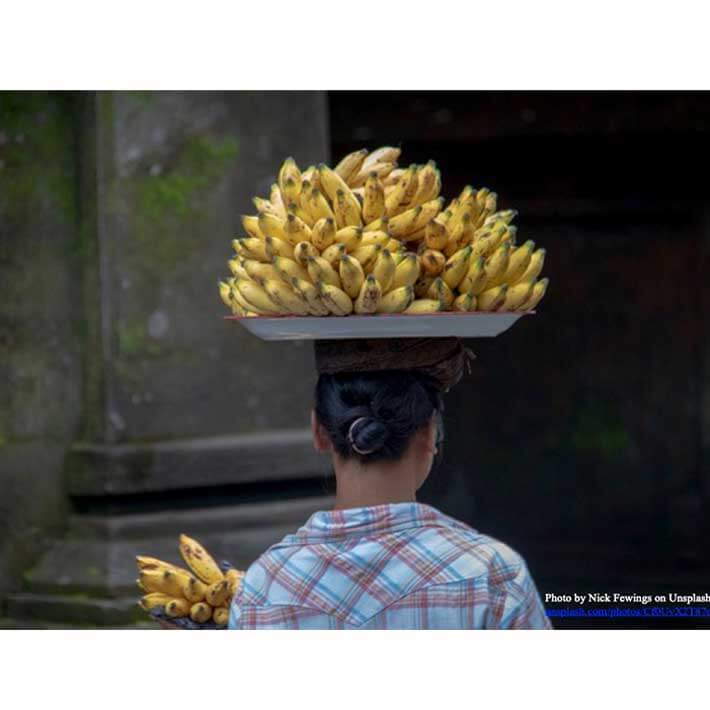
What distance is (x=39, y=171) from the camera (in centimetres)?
549

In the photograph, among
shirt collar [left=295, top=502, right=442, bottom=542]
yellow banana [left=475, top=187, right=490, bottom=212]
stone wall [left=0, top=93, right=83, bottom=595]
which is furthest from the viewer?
stone wall [left=0, top=93, right=83, bottom=595]

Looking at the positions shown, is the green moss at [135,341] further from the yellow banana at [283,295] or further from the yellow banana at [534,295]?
the yellow banana at [534,295]

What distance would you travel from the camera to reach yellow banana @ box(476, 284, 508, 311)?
133 inches

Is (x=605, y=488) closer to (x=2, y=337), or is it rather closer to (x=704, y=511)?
(x=704, y=511)

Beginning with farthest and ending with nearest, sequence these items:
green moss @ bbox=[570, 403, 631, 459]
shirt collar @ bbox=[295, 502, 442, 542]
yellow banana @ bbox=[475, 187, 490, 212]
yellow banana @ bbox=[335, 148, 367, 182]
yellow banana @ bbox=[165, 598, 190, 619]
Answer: green moss @ bbox=[570, 403, 631, 459] → yellow banana @ bbox=[165, 598, 190, 619] → yellow banana @ bbox=[335, 148, 367, 182] → yellow banana @ bbox=[475, 187, 490, 212] → shirt collar @ bbox=[295, 502, 442, 542]

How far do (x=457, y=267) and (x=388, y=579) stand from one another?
2.40 ft

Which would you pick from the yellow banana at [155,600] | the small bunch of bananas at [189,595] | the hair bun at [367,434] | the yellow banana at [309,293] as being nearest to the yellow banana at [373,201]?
the yellow banana at [309,293]

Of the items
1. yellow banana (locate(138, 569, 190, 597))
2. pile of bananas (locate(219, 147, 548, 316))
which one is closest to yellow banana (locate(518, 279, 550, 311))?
pile of bananas (locate(219, 147, 548, 316))

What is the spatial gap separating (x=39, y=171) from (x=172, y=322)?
756 mm

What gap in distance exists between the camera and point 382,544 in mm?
3211

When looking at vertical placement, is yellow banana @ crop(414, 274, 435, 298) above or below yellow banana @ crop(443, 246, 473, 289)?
below

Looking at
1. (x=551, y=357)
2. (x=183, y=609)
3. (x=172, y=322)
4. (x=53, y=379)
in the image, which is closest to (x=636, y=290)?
(x=551, y=357)

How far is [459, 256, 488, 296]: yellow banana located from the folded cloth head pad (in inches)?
5.3

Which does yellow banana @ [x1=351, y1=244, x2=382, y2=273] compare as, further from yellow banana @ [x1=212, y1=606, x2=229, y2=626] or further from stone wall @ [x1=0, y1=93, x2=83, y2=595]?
stone wall @ [x1=0, y1=93, x2=83, y2=595]
